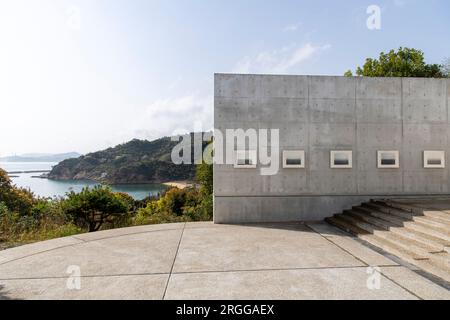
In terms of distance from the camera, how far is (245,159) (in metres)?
9.68

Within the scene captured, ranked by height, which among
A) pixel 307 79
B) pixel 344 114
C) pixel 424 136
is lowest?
pixel 424 136

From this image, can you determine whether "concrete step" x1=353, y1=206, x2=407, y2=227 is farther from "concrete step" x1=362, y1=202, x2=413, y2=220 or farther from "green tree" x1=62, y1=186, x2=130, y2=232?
"green tree" x1=62, y1=186, x2=130, y2=232

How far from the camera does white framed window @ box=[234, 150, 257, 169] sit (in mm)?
9664

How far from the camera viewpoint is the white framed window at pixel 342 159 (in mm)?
9789

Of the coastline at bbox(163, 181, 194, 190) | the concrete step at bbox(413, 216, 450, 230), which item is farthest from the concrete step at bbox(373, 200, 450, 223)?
the coastline at bbox(163, 181, 194, 190)

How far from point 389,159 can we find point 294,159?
344 cm

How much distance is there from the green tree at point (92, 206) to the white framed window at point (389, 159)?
381 inches

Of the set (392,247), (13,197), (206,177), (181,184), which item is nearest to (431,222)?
(392,247)

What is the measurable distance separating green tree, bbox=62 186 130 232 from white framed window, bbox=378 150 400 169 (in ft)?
31.8

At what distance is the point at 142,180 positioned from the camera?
73750 mm

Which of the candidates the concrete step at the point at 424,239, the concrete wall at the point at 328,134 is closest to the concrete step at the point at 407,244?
the concrete step at the point at 424,239
